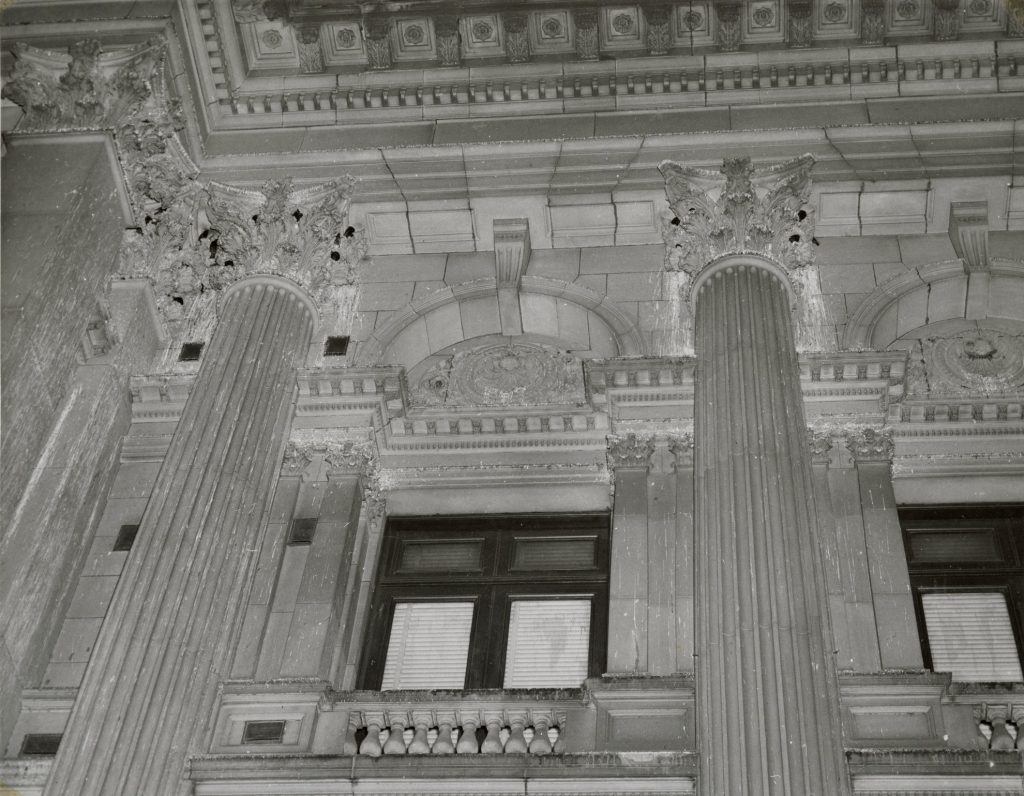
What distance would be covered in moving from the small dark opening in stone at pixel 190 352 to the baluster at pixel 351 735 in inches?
290

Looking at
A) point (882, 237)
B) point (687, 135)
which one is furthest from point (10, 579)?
point (882, 237)

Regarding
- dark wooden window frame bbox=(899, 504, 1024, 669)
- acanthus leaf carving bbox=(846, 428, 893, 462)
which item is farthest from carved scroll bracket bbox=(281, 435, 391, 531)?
dark wooden window frame bbox=(899, 504, 1024, 669)

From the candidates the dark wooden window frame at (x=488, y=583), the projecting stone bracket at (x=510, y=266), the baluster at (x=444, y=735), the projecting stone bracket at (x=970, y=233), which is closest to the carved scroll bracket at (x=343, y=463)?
the dark wooden window frame at (x=488, y=583)

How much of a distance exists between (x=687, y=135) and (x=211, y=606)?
1111cm

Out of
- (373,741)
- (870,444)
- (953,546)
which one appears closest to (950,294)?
(870,444)

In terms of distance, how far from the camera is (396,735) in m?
15.1

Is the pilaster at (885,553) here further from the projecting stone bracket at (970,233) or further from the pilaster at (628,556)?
the projecting stone bracket at (970,233)

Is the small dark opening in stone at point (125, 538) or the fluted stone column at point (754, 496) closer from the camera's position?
the fluted stone column at point (754, 496)

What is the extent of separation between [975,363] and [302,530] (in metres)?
9.75

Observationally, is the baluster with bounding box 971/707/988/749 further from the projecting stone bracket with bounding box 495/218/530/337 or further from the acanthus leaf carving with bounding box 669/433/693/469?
the projecting stone bracket with bounding box 495/218/530/337

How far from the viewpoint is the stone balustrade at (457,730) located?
14828 mm

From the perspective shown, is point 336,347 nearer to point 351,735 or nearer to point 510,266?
point 510,266

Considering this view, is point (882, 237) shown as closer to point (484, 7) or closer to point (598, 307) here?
point (598, 307)

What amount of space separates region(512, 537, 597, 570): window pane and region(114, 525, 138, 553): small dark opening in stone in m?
5.04
